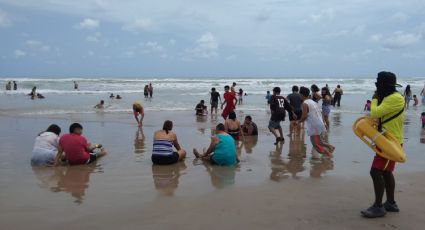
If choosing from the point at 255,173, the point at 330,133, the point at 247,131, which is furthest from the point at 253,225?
the point at 330,133

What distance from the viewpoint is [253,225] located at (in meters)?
4.60

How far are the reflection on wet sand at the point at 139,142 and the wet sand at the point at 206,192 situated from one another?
7 cm

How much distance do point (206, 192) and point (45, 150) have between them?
3.63m

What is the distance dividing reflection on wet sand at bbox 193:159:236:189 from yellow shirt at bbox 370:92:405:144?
2615 millimetres

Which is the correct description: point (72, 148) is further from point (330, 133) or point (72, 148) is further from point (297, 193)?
point (330, 133)

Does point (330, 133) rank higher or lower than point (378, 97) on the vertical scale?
lower

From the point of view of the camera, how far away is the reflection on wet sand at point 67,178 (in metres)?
6.04

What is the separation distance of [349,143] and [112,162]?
6.11 meters

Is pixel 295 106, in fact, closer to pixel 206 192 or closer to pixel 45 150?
pixel 206 192

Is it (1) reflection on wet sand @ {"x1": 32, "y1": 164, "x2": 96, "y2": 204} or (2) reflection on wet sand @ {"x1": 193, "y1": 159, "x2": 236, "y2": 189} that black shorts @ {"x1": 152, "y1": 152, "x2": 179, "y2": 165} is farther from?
(1) reflection on wet sand @ {"x1": 32, "y1": 164, "x2": 96, "y2": 204}

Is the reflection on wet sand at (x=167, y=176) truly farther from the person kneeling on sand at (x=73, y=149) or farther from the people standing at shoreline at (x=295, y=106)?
the people standing at shoreline at (x=295, y=106)

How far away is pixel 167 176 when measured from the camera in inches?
274

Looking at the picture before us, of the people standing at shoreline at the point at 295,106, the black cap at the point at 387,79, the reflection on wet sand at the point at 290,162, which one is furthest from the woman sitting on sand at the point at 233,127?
the black cap at the point at 387,79

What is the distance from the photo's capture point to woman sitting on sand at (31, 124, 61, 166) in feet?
25.4
